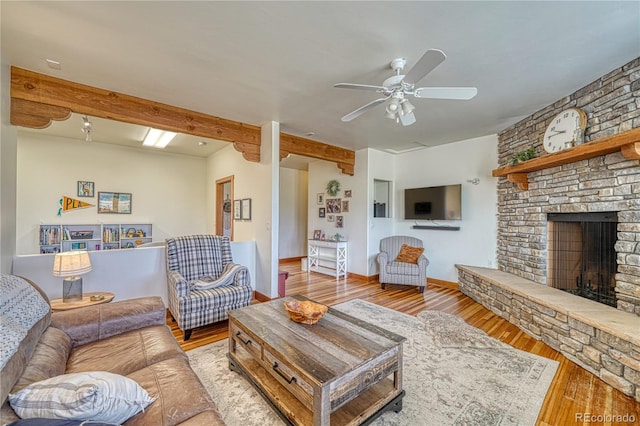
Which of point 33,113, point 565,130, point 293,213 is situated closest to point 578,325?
point 565,130

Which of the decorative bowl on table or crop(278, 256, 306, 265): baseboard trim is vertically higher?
the decorative bowl on table

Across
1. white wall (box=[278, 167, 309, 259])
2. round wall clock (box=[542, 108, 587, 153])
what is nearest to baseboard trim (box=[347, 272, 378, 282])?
white wall (box=[278, 167, 309, 259])

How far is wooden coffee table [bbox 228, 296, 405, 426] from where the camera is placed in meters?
1.41

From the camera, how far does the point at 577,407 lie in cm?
180

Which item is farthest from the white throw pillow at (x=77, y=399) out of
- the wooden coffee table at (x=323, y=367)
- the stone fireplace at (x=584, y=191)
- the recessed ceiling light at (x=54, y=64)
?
the stone fireplace at (x=584, y=191)

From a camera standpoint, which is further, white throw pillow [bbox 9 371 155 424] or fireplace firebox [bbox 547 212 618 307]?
fireplace firebox [bbox 547 212 618 307]

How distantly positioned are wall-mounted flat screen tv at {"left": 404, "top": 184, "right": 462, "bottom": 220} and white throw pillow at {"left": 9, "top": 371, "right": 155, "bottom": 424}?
4796mm

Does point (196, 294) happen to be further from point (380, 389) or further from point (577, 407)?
point (577, 407)

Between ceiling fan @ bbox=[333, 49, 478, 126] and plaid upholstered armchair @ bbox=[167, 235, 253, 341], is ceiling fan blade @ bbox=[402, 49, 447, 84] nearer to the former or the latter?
ceiling fan @ bbox=[333, 49, 478, 126]

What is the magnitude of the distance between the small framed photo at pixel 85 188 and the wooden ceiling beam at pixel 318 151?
3953mm

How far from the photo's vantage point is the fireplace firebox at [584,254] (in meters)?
2.78

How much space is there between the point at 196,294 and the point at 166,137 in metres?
3.25

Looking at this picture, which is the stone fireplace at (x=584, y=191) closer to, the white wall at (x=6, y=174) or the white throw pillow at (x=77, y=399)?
the white throw pillow at (x=77, y=399)

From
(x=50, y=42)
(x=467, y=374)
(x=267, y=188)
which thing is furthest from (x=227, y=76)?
(x=467, y=374)
